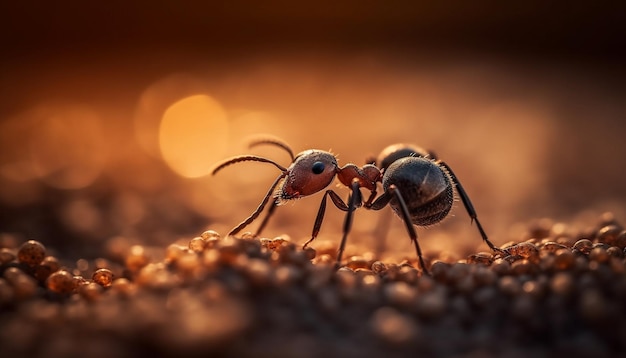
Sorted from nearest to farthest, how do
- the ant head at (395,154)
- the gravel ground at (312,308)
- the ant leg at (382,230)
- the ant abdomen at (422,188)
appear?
the gravel ground at (312,308), the ant abdomen at (422,188), the ant head at (395,154), the ant leg at (382,230)

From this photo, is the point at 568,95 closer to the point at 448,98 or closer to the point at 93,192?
the point at 448,98

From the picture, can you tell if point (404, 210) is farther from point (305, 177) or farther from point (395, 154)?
point (395, 154)

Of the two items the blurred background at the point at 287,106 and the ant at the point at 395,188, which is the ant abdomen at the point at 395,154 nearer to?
the ant at the point at 395,188

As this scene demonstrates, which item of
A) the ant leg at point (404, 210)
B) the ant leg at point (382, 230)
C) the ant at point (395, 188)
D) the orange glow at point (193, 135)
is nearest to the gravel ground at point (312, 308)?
the ant leg at point (404, 210)

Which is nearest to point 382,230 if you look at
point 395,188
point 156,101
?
point 395,188

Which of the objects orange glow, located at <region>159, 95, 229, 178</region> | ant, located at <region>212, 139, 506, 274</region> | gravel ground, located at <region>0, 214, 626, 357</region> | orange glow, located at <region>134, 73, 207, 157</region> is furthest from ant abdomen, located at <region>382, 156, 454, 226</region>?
orange glow, located at <region>134, 73, 207, 157</region>

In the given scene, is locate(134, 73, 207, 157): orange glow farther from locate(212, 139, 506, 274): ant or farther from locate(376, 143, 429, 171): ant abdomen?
locate(212, 139, 506, 274): ant
